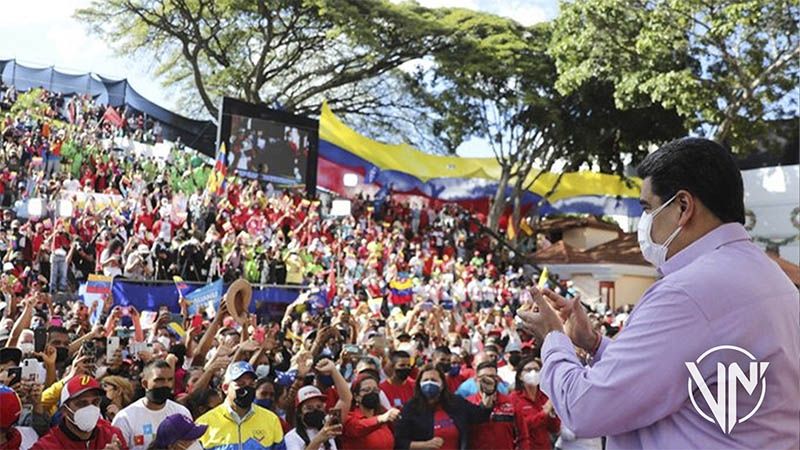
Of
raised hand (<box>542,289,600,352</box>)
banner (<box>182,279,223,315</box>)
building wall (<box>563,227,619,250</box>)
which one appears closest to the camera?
raised hand (<box>542,289,600,352</box>)

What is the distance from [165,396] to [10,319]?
4722mm

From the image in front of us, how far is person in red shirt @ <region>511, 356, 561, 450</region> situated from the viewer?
6744 mm

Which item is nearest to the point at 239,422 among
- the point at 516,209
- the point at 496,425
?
the point at 496,425

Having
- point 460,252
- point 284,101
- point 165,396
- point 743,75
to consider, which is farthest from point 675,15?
point 165,396

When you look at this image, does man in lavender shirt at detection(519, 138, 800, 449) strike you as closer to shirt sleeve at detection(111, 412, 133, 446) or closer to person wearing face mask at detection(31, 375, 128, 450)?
person wearing face mask at detection(31, 375, 128, 450)

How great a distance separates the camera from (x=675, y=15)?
2153 cm

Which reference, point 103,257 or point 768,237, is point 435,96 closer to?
point 768,237

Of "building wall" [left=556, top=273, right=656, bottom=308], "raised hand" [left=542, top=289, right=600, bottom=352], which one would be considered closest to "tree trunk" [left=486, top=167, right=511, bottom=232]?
"building wall" [left=556, top=273, right=656, bottom=308]

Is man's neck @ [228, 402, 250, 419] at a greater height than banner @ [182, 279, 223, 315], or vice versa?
banner @ [182, 279, 223, 315]

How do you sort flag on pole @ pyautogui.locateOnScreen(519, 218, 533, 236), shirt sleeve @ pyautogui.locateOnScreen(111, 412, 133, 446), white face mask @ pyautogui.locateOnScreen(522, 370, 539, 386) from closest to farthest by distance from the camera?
shirt sleeve @ pyautogui.locateOnScreen(111, 412, 133, 446)
white face mask @ pyautogui.locateOnScreen(522, 370, 539, 386)
flag on pole @ pyautogui.locateOnScreen(519, 218, 533, 236)

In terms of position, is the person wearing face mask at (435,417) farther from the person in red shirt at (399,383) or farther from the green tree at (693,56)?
the green tree at (693,56)

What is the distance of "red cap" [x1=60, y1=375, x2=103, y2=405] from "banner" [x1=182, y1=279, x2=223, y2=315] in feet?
21.2

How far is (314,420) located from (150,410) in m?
1.04

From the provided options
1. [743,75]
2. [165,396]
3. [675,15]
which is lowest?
[165,396]
